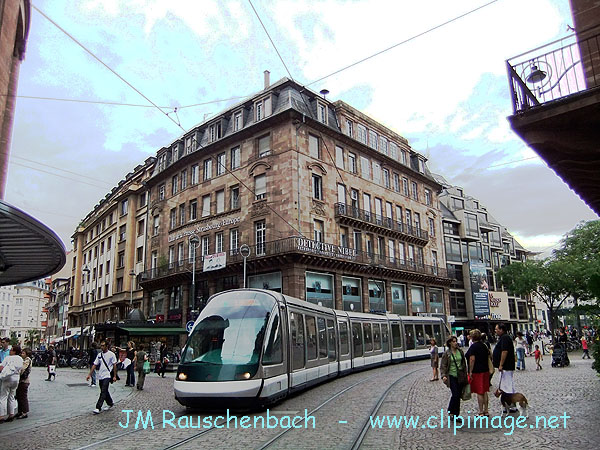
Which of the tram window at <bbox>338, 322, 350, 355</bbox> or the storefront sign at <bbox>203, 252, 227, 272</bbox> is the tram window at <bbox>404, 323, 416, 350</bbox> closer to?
the tram window at <bbox>338, 322, 350, 355</bbox>

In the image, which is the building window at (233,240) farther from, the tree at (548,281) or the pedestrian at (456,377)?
the pedestrian at (456,377)

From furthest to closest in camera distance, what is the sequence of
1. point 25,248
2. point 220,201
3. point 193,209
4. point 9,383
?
point 193,209
point 220,201
point 25,248
point 9,383

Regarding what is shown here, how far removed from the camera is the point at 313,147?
36.0 meters

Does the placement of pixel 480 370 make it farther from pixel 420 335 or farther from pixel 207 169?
pixel 207 169

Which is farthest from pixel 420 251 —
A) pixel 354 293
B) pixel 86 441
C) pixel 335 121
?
pixel 86 441

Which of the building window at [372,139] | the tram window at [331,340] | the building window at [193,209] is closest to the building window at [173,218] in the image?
the building window at [193,209]

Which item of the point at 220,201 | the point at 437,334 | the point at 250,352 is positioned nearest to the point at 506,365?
the point at 250,352

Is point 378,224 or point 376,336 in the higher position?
point 378,224

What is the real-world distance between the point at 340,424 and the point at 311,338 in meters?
5.75

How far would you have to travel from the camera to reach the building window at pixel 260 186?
35000 mm

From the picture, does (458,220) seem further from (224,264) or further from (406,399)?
(406,399)

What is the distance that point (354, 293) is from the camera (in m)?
36.5

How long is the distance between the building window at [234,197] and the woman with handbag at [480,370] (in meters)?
29.0

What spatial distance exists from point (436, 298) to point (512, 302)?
90.7ft
